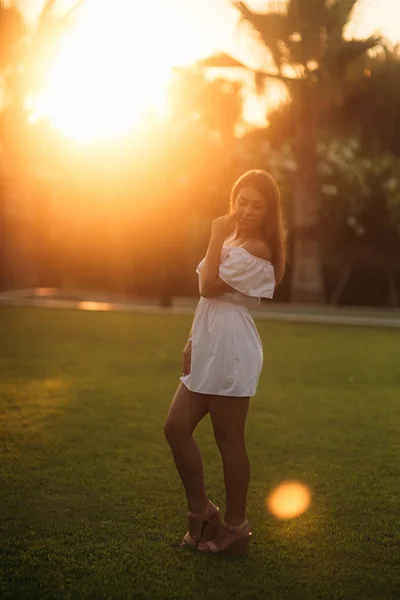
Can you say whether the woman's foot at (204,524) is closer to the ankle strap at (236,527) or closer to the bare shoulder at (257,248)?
the ankle strap at (236,527)

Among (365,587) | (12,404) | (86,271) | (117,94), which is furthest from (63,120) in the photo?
(365,587)

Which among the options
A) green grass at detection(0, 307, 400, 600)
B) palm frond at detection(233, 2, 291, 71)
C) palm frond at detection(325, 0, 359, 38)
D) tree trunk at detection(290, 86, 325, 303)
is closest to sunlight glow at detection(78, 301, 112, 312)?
tree trunk at detection(290, 86, 325, 303)

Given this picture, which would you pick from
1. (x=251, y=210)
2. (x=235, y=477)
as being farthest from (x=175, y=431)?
(x=251, y=210)

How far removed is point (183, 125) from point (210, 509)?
23793 mm

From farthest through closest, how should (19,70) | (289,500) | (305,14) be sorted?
(19,70) → (305,14) → (289,500)

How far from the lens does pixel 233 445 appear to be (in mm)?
4086

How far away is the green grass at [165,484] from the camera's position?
380 centimetres

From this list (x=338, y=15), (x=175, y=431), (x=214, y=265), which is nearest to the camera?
(x=214, y=265)

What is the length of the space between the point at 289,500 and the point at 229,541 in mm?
1075

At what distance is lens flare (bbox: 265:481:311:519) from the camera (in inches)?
191

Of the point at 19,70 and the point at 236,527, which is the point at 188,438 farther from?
the point at 19,70

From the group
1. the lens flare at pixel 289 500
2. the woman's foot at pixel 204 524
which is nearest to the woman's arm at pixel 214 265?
the woman's foot at pixel 204 524

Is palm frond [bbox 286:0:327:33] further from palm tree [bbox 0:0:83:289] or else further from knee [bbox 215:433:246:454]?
knee [bbox 215:433:246:454]

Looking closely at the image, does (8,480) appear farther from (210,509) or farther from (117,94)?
(117,94)
